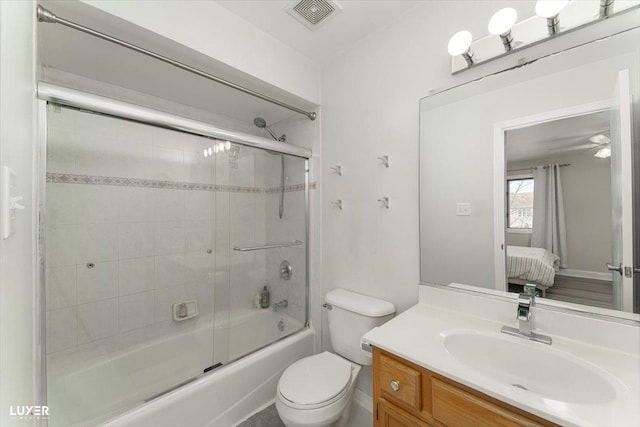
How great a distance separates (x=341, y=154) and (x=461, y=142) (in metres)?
0.79

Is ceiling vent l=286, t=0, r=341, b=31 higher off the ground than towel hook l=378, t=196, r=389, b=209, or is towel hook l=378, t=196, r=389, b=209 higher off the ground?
ceiling vent l=286, t=0, r=341, b=31

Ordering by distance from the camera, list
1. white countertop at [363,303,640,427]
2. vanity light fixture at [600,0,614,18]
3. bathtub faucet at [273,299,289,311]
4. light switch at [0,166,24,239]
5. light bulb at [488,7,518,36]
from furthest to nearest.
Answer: bathtub faucet at [273,299,289,311]
light bulb at [488,7,518,36]
vanity light fixture at [600,0,614,18]
white countertop at [363,303,640,427]
light switch at [0,166,24,239]

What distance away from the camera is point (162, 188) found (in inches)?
75.7

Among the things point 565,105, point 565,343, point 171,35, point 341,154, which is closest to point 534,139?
point 565,105

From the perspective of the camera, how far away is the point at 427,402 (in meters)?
0.88

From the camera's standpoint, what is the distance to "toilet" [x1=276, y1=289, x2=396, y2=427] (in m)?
1.19

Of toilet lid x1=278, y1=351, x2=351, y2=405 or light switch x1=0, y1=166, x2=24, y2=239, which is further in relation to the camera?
toilet lid x1=278, y1=351, x2=351, y2=405

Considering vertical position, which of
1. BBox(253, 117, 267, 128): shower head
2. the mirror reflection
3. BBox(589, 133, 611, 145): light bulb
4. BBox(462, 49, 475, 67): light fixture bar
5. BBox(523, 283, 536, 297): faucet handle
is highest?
BBox(253, 117, 267, 128): shower head

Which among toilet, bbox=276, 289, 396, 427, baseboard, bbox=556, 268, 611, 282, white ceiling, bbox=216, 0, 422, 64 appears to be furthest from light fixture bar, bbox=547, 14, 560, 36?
toilet, bbox=276, 289, 396, 427

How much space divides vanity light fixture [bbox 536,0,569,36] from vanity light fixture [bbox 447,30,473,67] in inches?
9.6

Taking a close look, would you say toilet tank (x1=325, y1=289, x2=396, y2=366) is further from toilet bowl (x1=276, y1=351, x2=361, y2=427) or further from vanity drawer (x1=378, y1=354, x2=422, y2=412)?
vanity drawer (x1=378, y1=354, x2=422, y2=412)

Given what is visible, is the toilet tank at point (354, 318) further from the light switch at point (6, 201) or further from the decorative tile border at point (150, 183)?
the light switch at point (6, 201)

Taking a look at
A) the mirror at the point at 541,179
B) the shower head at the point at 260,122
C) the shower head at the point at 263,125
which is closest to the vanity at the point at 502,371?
the mirror at the point at 541,179

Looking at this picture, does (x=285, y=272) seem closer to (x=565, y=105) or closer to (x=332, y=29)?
(x=332, y=29)
